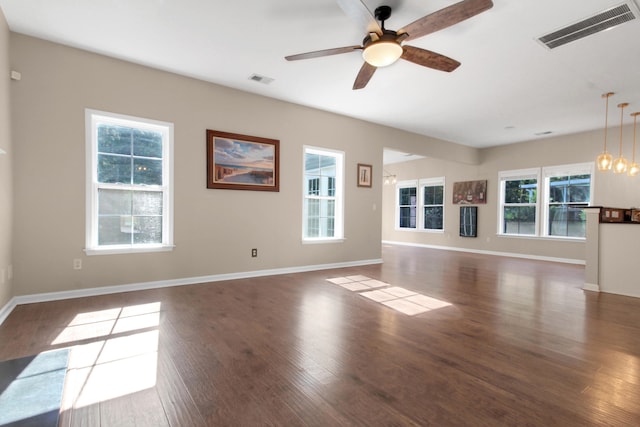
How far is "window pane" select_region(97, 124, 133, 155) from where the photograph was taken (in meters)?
3.78

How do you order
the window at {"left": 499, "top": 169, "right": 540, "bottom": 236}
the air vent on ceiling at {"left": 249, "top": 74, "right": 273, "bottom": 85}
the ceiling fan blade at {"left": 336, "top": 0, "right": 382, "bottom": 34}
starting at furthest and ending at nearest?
the window at {"left": 499, "top": 169, "right": 540, "bottom": 236} < the air vent on ceiling at {"left": 249, "top": 74, "right": 273, "bottom": 85} < the ceiling fan blade at {"left": 336, "top": 0, "right": 382, "bottom": 34}

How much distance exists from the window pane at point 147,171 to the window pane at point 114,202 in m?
0.23

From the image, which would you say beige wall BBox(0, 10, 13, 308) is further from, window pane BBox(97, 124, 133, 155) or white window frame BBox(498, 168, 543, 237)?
white window frame BBox(498, 168, 543, 237)

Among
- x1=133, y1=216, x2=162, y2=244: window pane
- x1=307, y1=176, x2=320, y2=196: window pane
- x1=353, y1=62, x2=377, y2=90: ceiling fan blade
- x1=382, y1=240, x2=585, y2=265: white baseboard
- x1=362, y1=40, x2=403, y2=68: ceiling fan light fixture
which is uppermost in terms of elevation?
x1=353, y1=62, x2=377, y2=90: ceiling fan blade

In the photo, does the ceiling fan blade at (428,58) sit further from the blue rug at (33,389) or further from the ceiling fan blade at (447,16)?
the blue rug at (33,389)

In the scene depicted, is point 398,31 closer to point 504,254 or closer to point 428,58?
point 428,58

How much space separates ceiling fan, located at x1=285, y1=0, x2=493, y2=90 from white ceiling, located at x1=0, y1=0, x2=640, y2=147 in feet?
0.89

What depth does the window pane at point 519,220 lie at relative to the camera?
7614 mm

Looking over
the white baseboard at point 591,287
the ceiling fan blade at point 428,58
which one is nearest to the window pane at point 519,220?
the white baseboard at point 591,287

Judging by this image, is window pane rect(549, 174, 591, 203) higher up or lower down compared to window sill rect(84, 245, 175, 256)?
higher up

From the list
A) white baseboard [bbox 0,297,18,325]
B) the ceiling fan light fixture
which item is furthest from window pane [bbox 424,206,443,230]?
white baseboard [bbox 0,297,18,325]

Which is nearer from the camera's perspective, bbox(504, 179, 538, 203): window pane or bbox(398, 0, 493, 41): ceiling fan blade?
bbox(398, 0, 493, 41): ceiling fan blade

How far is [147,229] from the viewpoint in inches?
160

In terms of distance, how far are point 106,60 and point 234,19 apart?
191cm
